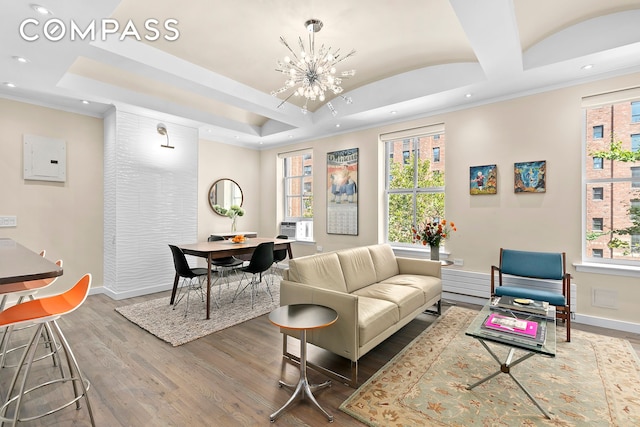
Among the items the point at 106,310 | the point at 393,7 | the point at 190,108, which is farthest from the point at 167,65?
the point at 106,310

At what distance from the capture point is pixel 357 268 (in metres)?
3.48

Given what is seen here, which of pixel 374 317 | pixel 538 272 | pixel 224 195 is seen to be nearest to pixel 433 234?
pixel 538 272

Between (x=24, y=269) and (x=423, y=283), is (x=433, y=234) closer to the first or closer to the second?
(x=423, y=283)

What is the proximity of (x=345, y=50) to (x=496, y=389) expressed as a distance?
358 centimetres

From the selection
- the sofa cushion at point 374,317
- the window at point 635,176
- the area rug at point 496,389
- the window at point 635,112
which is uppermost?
the window at point 635,112

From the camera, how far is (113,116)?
4.52 metres

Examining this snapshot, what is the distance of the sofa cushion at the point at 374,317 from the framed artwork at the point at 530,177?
2500 mm

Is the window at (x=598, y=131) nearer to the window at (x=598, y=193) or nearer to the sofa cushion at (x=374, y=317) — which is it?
the window at (x=598, y=193)

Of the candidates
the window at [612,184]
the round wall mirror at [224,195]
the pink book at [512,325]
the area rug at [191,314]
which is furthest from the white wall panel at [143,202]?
the window at [612,184]

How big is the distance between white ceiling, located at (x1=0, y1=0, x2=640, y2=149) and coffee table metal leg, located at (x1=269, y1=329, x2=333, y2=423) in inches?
109

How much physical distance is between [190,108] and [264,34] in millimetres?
2448

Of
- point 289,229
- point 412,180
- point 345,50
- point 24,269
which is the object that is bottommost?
point 289,229

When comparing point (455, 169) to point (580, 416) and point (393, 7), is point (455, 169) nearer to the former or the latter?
point (393, 7)

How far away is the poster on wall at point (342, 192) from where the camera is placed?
5.51 metres
